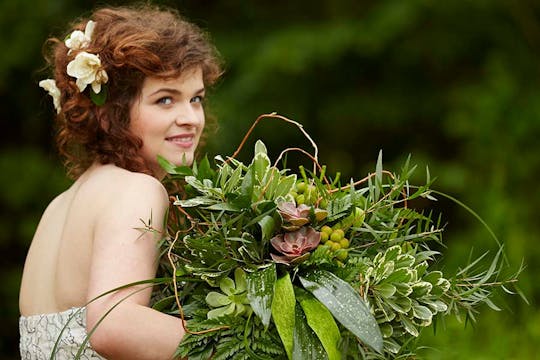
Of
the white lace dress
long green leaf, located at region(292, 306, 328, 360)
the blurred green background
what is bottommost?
the blurred green background

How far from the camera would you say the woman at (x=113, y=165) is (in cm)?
219

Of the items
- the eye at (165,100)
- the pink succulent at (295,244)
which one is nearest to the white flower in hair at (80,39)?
the eye at (165,100)

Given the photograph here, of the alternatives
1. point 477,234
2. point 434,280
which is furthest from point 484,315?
point 434,280

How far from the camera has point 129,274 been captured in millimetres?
2178

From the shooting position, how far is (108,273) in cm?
217

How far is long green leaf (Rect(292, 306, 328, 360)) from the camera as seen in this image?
202cm

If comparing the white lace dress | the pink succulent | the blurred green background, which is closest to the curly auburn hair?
the white lace dress

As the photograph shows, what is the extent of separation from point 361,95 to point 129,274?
5546mm

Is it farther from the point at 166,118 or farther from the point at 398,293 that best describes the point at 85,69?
the point at 398,293

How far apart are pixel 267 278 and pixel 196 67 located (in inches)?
33.0

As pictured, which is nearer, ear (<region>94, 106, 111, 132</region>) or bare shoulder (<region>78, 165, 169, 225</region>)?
bare shoulder (<region>78, 165, 169, 225</region>)

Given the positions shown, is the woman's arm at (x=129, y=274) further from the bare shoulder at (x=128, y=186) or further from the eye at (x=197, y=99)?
the eye at (x=197, y=99)

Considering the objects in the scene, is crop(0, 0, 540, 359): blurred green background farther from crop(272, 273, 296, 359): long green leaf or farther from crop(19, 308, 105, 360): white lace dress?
crop(272, 273, 296, 359): long green leaf

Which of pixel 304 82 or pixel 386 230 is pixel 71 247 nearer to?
pixel 386 230
